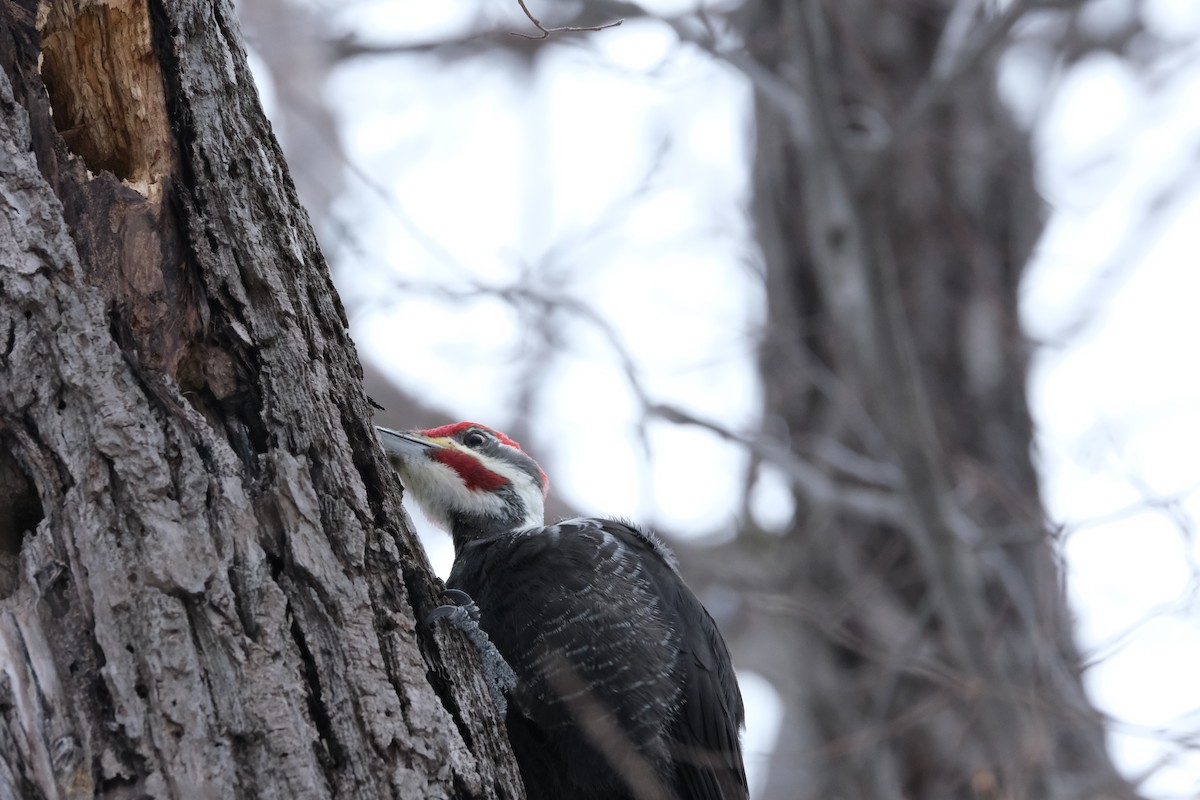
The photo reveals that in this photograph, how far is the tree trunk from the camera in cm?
500

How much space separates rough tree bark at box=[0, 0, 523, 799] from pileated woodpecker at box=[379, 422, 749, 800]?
0.87m

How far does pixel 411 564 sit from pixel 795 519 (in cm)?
492

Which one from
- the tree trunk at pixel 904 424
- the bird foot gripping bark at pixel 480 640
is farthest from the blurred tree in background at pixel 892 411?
the bird foot gripping bark at pixel 480 640

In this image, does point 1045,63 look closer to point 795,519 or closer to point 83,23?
point 795,519

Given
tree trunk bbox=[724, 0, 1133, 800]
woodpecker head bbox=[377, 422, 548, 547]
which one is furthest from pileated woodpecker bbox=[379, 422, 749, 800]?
tree trunk bbox=[724, 0, 1133, 800]

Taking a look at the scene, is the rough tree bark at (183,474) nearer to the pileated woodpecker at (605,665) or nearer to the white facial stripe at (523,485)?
the pileated woodpecker at (605,665)

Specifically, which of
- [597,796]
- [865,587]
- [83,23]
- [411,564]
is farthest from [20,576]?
[865,587]

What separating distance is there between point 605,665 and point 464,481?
40.7 inches

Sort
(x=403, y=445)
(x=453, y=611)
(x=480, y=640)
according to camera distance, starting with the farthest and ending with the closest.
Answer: (x=403, y=445)
(x=480, y=640)
(x=453, y=611)

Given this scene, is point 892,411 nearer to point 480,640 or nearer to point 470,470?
point 470,470

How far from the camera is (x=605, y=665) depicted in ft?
10.7

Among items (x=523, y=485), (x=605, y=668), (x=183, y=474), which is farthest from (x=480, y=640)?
(x=523, y=485)

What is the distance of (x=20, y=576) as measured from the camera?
6.45 ft

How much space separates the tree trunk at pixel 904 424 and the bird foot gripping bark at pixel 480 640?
218 cm
